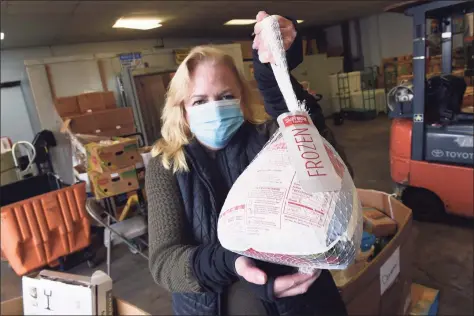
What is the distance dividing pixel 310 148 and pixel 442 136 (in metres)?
2.73

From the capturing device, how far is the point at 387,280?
133 cm

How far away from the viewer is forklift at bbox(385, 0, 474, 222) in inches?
99.0

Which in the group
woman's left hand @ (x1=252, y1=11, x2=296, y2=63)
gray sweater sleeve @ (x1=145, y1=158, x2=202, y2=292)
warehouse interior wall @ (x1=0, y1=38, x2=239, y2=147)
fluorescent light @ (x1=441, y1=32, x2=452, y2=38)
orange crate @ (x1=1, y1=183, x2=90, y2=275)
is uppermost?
warehouse interior wall @ (x1=0, y1=38, x2=239, y2=147)

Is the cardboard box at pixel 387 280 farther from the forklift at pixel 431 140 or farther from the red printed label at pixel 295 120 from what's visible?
the forklift at pixel 431 140

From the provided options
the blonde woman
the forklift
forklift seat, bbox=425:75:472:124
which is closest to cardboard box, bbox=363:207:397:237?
the blonde woman

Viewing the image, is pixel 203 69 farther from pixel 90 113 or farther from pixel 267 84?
pixel 90 113

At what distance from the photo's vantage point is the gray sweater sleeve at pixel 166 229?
2.36 feet

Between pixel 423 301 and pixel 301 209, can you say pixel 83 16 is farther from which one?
pixel 301 209

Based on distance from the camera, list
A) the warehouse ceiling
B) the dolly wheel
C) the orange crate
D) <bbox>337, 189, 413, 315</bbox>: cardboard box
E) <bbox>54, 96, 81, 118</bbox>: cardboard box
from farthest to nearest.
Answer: <bbox>54, 96, 81, 118</bbox>: cardboard box
the warehouse ceiling
the dolly wheel
the orange crate
<bbox>337, 189, 413, 315</bbox>: cardboard box

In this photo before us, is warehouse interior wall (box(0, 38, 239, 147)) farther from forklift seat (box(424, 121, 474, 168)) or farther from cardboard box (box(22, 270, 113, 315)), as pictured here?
cardboard box (box(22, 270, 113, 315))

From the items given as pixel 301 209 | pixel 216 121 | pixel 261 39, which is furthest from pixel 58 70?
pixel 301 209

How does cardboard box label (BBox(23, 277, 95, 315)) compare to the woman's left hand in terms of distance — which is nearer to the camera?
the woman's left hand

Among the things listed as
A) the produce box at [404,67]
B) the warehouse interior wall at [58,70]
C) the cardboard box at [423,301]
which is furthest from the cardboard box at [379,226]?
the warehouse interior wall at [58,70]

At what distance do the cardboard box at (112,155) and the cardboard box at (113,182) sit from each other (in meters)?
0.05
